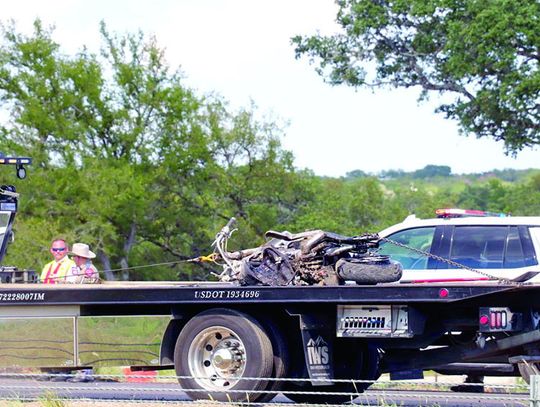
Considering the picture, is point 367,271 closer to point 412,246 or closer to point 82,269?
point 412,246

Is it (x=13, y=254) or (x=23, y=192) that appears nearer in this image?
(x=13, y=254)

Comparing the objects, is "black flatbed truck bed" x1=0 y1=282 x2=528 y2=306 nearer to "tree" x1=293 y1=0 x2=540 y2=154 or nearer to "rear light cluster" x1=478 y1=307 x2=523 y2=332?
"rear light cluster" x1=478 y1=307 x2=523 y2=332

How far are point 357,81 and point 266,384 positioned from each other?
20561 millimetres

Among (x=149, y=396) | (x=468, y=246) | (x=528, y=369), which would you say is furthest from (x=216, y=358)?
(x=468, y=246)

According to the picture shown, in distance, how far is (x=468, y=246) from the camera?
1351cm

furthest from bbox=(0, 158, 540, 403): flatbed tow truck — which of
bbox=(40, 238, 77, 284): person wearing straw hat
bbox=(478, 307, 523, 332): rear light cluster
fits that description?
bbox=(40, 238, 77, 284): person wearing straw hat

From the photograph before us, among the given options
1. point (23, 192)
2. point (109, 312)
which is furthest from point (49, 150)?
point (109, 312)

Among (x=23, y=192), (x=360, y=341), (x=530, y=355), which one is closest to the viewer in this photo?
(x=530, y=355)

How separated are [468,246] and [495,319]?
379cm

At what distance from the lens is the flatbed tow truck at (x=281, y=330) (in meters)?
9.91

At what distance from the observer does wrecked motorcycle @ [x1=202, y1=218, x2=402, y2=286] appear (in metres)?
10.5

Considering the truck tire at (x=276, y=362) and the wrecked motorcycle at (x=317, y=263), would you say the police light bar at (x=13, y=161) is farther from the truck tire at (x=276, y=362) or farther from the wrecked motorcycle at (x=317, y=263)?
the truck tire at (x=276, y=362)

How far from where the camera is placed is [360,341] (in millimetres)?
10914

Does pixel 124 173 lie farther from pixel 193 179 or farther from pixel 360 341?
pixel 360 341
